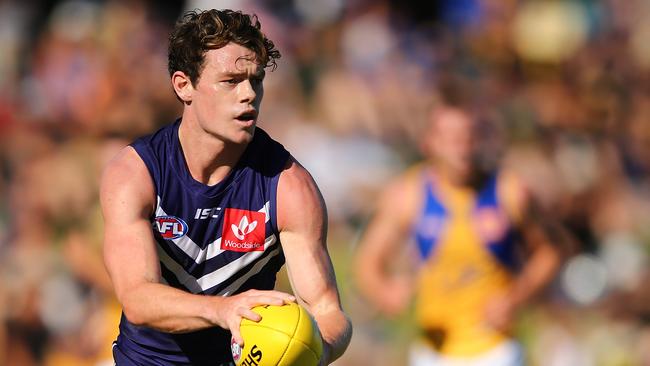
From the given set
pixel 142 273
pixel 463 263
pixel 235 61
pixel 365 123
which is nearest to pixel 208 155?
pixel 235 61

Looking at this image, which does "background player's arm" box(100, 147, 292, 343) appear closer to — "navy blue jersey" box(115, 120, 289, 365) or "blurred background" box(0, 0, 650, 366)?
"navy blue jersey" box(115, 120, 289, 365)

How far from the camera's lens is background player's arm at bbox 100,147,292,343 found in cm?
469

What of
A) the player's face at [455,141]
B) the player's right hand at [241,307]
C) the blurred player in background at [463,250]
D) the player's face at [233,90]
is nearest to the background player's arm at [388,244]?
the blurred player in background at [463,250]

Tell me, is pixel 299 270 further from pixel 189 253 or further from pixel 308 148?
pixel 308 148

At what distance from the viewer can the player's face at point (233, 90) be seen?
17.3 ft

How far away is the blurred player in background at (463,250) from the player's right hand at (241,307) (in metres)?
3.98

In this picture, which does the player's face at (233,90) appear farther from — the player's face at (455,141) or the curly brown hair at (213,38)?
the player's face at (455,141)

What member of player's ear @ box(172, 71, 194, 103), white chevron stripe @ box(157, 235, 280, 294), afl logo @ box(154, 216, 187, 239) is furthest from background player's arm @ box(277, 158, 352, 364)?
player's ear @ box(172, 71, 194, 103)

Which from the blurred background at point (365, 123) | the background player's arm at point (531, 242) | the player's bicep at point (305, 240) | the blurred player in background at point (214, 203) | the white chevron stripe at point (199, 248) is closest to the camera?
the blurred player in background at point (214, 203)

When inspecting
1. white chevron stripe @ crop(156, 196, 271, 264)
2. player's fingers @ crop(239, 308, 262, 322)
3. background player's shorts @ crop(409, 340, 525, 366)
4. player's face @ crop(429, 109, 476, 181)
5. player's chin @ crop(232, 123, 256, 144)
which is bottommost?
background player's shorts @ crop(409, 340, 525, 366)

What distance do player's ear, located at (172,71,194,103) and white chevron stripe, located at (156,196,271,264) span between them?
61cm

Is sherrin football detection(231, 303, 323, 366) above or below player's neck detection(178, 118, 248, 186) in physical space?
below

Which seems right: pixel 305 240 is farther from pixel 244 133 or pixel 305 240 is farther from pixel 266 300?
A: pixel 266 300

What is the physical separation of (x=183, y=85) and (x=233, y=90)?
373 mm
